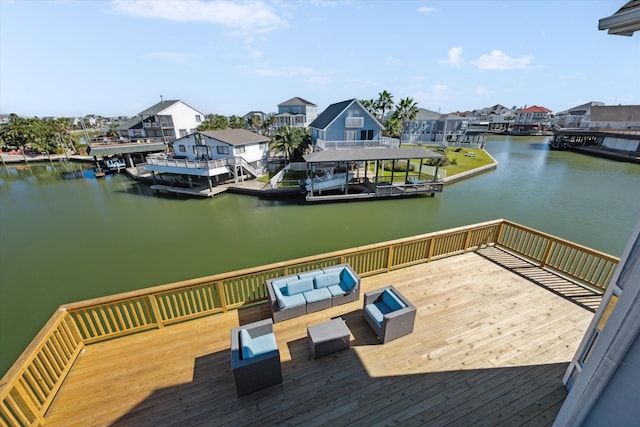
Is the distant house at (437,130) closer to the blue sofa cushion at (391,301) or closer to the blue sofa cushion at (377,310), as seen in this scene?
the blue sofa cushion at (391,301)

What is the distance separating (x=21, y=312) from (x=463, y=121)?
5876 centimetres

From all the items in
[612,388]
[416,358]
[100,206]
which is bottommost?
[100,206]

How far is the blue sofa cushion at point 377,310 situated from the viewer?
4793 millimetres

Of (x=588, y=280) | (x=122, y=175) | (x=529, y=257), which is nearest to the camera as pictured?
(x=588, y=280)

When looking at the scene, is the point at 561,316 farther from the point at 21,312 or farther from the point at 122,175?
the point at 122,175

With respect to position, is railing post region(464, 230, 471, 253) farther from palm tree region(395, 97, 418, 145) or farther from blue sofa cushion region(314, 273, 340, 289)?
palm tree region(395, 97, 418, 145)

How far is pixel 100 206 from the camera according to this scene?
19.6m

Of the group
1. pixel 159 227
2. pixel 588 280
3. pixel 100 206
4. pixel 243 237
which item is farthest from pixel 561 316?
pixel 100 206

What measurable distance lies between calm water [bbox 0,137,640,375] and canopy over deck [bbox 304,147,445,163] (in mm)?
3218

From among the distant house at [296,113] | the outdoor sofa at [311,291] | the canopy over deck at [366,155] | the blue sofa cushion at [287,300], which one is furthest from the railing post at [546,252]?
the distant house at [296,113]

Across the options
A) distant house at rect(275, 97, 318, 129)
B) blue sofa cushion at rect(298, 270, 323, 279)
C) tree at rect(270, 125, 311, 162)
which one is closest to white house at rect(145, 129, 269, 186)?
tree at rect(270, 125, 311, 162)

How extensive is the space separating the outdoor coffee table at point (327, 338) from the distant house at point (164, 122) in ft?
126

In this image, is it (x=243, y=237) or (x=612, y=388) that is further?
(x=243, y=237)

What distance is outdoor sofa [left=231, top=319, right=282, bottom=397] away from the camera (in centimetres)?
367
